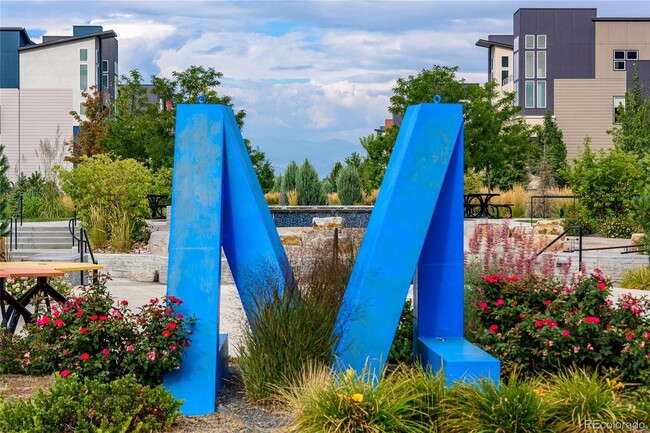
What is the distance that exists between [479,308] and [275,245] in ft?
6.17

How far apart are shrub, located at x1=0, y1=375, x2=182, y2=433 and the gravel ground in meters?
0.21

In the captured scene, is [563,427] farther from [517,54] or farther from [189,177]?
[517,54]

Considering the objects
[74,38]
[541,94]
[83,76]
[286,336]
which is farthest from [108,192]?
[541,94]

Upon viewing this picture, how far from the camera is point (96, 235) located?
18.0m

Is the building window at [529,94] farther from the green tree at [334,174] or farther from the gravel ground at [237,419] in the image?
the gravel ground at [237,419]

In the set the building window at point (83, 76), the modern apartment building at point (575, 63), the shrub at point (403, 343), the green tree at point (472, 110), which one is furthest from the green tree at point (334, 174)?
the shrub at point (403, 343)

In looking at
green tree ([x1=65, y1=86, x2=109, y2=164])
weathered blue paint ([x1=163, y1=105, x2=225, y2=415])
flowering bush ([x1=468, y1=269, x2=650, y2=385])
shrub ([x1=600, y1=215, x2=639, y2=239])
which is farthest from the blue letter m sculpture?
green tree ([x1=65, y1=86, x2=109, y2=164])

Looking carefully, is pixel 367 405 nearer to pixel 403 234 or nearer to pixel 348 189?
pixel 403 234

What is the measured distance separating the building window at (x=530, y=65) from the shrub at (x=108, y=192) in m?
44.0

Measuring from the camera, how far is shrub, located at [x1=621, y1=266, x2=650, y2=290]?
46.8 feet

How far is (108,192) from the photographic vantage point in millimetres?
18516

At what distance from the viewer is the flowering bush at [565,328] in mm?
6664

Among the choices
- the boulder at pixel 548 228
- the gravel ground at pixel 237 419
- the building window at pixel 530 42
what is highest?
the building window at pixel 530 42

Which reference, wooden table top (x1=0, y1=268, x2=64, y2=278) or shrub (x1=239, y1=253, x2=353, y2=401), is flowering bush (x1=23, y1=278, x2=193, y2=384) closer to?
shrub (x1=239, y1=253, x2=353, y2=401)
